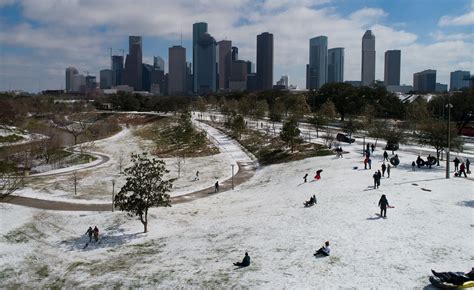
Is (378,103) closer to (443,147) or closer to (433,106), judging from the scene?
(433,106)

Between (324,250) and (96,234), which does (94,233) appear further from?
(324,250)

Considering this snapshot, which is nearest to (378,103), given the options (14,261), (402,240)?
(402,240)

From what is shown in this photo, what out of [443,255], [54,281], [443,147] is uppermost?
[443,147]

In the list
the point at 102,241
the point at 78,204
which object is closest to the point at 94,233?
the point at 102,241

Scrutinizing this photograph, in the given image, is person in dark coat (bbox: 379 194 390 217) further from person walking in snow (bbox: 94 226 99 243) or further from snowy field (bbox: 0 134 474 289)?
person walking in snow (bbox: 94 226 99 243)

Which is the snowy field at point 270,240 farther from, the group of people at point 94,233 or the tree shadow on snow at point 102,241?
the group of people at point 94,233
